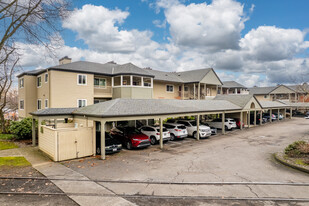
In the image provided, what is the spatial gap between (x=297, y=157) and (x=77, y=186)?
44.7ft

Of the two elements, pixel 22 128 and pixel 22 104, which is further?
pixel 22 104

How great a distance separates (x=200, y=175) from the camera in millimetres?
10156

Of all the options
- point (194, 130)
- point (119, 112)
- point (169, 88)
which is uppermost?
point (169, 88)

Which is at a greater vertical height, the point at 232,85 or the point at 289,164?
Answer: the point at 232,85

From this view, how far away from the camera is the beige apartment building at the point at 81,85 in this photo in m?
21.6

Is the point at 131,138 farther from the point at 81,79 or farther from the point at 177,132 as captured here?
the point at 81,79

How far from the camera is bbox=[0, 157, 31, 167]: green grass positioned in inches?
466

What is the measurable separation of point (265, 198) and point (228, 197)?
4.68 feet

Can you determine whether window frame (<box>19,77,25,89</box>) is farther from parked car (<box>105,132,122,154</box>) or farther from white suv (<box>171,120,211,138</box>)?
white suv (<box>171,120,211,138</box>)

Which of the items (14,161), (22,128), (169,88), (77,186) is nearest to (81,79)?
(22,128)

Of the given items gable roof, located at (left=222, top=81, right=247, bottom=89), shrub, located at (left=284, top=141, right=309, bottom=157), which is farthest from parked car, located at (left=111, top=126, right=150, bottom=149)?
gable roof, located at (left=222, top=81, right=247, bottom=89)

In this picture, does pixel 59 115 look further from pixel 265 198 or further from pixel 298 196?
pixel 298 196

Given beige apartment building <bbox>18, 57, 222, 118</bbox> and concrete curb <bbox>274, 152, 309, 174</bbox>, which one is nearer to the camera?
concrete curb <bbox>274, 152, 309, 174</bbox>

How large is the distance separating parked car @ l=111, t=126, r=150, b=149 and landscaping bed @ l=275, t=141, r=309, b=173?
9.64m
